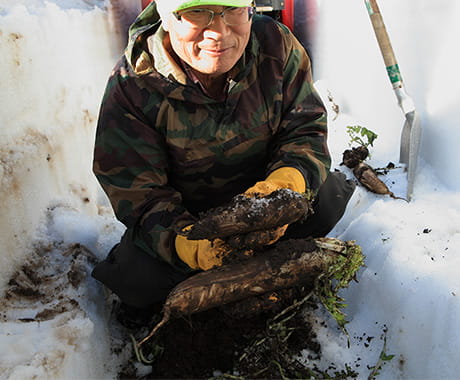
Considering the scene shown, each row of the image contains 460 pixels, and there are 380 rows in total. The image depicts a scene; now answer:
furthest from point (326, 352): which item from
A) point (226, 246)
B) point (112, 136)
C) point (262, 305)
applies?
point (112, 136)

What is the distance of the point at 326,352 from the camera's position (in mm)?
1494

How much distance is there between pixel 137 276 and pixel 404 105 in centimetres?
145

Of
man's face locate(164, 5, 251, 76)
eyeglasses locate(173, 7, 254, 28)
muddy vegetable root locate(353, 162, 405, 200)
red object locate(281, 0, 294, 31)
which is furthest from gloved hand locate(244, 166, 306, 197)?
red object locate(281, 0, 294, 31)

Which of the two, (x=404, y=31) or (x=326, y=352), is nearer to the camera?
(x=326, y=352)

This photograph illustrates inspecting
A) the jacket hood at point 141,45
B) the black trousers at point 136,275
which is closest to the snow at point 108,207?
the black trousers at point 136,275

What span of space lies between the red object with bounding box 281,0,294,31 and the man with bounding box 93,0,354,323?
147cm

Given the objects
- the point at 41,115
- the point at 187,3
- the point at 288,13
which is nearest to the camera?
the point at 187,3

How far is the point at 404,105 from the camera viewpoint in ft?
6.93

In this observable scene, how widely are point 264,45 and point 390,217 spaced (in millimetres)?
838

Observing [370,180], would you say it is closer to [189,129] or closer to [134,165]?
[189,129]

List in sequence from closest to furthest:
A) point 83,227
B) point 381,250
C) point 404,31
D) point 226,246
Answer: point 226,246 < point 381,250 < point 83,227 < point 404,31

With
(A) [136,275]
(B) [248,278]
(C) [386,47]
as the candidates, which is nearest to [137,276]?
(A) [136,275]

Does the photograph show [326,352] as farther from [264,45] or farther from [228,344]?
[264,45]

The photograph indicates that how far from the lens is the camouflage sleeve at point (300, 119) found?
Result: 1.57 metres
